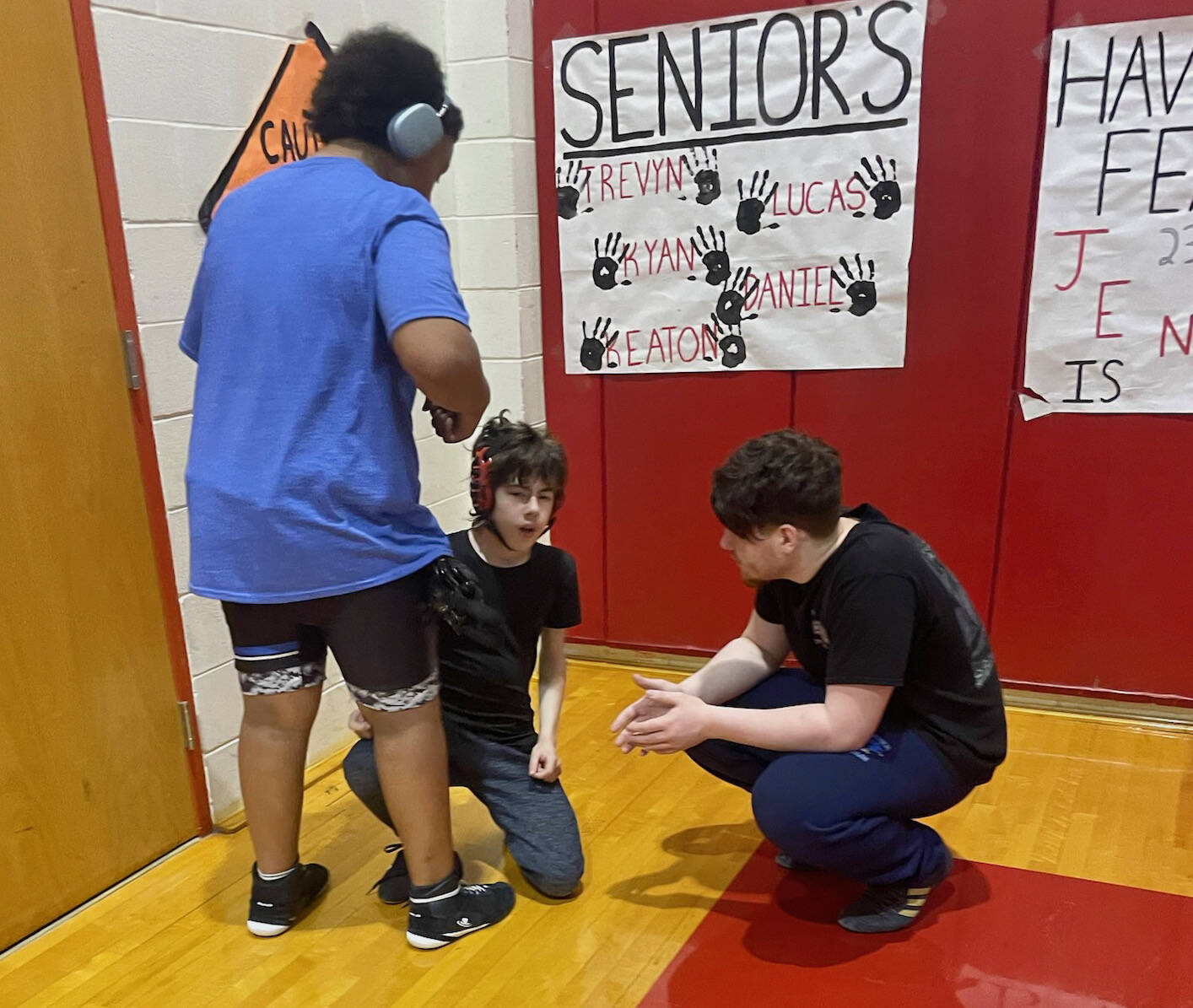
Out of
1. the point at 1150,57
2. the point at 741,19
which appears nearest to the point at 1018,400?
the point at 1150,57

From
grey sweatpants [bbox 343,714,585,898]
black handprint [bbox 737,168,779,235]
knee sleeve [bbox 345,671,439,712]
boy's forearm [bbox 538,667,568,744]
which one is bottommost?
grey sweatpants [bbox 343,714,585,898]

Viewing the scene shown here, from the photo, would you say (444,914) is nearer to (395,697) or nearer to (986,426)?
(395,697)

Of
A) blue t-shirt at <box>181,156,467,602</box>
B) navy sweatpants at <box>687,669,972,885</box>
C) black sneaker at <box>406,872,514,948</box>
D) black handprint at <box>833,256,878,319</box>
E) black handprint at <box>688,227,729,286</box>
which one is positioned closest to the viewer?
blue t-shirt at <box>181,156,467,602</box>

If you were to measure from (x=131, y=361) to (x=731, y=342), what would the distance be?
4.32ft

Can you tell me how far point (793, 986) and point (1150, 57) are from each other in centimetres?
184

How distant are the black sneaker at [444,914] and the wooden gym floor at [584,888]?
21 millimetres

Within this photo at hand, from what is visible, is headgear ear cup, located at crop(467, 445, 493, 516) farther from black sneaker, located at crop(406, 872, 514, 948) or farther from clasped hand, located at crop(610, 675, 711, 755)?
black sneaker, located at crop(406, 872, 514, 948)

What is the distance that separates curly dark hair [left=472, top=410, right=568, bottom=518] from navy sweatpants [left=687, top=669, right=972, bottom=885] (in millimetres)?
578

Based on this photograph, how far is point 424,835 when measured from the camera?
149 centimetres

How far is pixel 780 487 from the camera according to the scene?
1.36 metres

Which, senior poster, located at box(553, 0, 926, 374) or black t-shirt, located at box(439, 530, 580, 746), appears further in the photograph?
senior poster, located at box(553, 0, 926, 374)

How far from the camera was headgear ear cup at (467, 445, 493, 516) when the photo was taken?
1.58 meters

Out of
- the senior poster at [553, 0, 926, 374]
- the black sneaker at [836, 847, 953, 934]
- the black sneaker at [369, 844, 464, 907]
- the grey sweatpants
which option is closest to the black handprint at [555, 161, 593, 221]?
the senior poster at [553, 0, 926, 374]

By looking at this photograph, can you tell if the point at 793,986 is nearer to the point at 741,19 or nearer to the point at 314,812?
the point at 314,812
